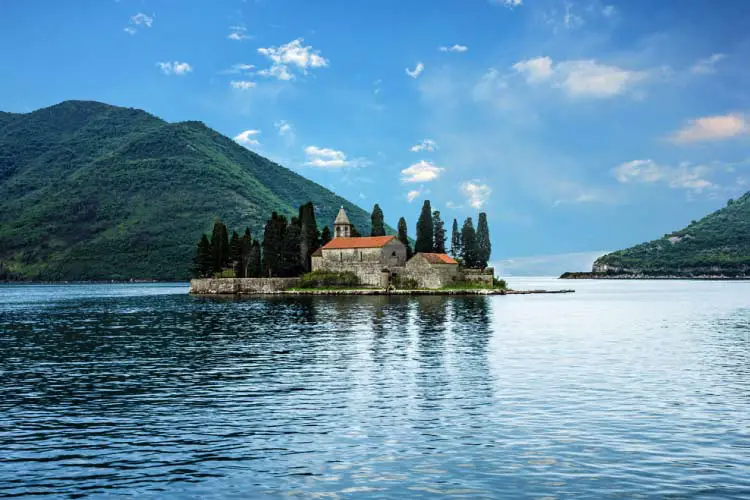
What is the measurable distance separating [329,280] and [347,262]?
464 centimetres

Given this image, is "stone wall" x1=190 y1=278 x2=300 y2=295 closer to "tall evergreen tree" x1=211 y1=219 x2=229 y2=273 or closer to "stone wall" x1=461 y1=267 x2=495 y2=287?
"tall evergreen tree" x1=211 y1=219 x2=229 y2=273

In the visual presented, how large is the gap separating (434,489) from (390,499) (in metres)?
1.14

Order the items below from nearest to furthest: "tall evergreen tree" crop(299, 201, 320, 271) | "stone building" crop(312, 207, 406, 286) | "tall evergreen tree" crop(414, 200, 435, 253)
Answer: "stone building" crop(312, 207, 406, 286) → "tall evergreen tree" crop(299, 201, 320, 271) → "tall evergreen tree" crop(414, 200, 435, 253)

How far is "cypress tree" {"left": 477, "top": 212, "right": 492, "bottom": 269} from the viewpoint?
131000mm

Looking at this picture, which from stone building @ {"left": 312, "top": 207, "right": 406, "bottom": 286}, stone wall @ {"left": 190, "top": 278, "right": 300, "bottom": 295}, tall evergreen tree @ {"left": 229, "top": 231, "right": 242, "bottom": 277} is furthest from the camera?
tall evergreen tree @ {"left": 229, "top": 231, "right": 242, "bottom": 277}

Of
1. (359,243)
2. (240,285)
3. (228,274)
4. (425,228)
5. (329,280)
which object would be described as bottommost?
(240,285)

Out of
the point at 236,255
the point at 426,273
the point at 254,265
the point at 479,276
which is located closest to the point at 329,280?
the point at 426,273

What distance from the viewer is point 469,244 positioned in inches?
5123

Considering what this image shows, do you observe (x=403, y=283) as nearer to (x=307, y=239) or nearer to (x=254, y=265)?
(x=307, y=239)

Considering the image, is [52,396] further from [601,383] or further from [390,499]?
[601,383]

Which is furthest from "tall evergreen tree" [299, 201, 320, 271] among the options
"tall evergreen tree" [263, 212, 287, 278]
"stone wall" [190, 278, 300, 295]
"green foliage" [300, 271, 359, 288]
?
"green foliage" [300, 271, 359, 288]

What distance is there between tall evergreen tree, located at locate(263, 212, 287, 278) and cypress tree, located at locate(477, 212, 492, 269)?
37.2 m

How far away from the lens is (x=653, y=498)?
45.7 feet

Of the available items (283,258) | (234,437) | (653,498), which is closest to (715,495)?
(653,498)
